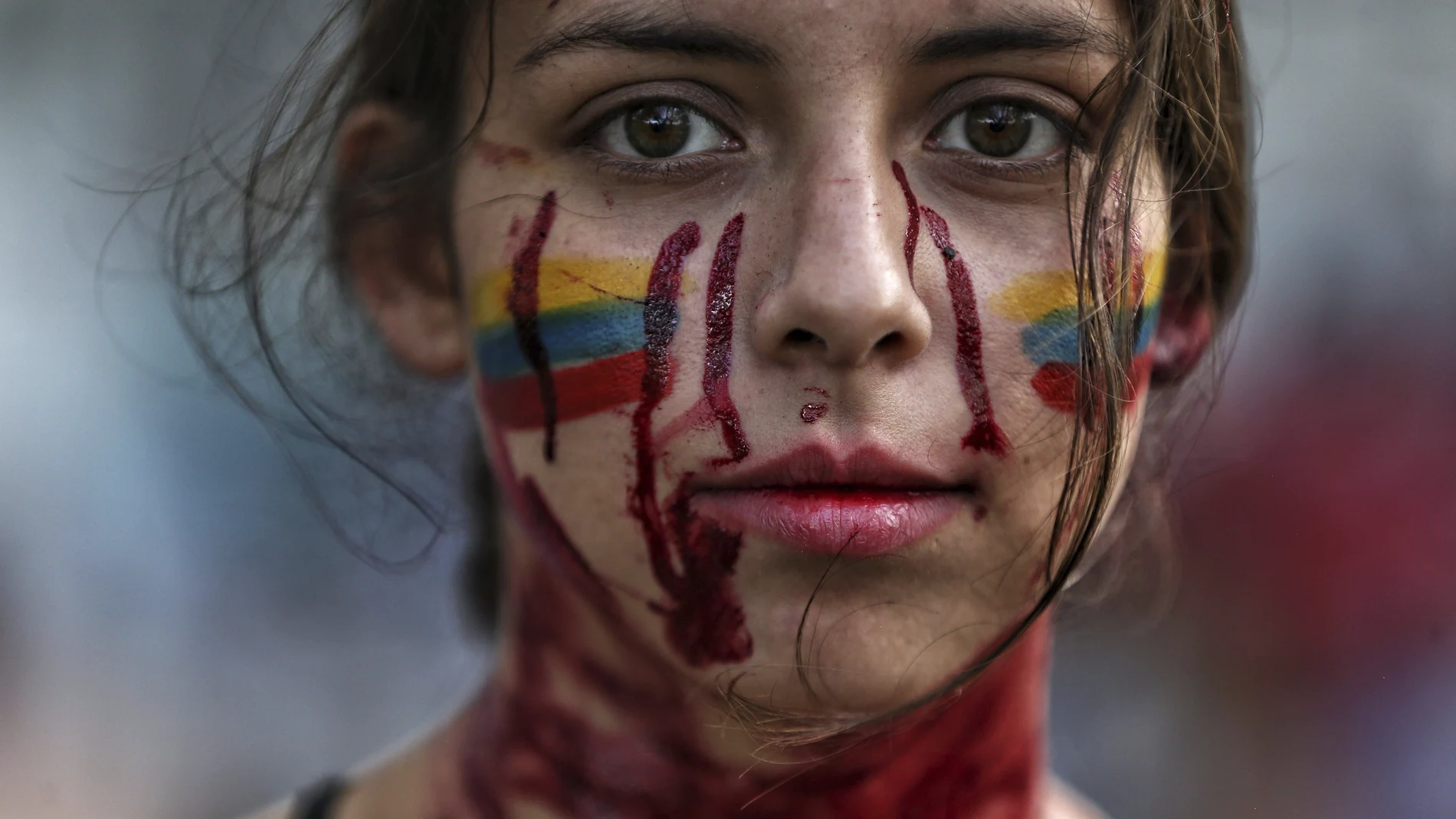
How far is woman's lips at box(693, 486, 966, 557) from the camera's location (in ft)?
3.66

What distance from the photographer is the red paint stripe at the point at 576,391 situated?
1156 millimetres

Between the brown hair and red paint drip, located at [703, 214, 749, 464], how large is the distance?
0.85ft

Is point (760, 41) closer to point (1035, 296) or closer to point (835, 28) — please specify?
point (835, 28)

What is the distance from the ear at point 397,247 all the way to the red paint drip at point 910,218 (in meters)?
0.53

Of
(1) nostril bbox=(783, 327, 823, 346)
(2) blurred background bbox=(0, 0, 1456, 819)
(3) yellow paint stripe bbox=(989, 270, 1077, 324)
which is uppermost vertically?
(3) yellow paint stripe bbox=(989, 270, 1077, 324)

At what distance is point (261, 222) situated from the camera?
161cm

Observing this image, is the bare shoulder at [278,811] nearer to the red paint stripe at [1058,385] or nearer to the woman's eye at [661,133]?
the woman's eye at [661,133]

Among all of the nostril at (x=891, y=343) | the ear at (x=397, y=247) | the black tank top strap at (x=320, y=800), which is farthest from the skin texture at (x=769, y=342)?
the black tank top strap at (x=320, y=800)

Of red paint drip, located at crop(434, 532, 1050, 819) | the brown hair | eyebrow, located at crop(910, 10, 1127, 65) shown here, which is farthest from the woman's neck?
eyebrow, located at crop(910, 10, 1127, 65)

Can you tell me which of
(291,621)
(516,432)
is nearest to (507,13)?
(516,432)

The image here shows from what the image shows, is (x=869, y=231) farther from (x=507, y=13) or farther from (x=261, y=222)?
(x=261, y=222)

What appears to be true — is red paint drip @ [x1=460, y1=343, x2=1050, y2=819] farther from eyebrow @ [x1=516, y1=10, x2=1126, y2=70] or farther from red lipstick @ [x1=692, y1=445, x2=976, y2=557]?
eyebrow @ [x1=516, y1=10, x2=1126, y2=70]

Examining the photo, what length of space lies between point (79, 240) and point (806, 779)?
84.8 inches

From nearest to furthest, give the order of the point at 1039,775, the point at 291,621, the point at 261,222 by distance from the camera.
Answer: the point at 1039,775 < the point at 261,222 < the point at 291,621
